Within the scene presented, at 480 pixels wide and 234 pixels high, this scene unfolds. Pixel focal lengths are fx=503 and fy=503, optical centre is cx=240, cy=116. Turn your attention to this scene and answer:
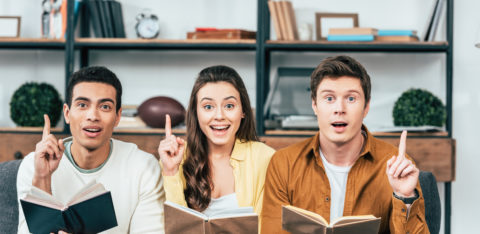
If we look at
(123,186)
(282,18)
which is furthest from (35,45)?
(123,186)

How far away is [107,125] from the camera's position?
68.0 inches

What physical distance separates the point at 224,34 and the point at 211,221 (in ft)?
5.25

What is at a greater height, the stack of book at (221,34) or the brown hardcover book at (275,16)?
the brown hardcover book at (275,16)

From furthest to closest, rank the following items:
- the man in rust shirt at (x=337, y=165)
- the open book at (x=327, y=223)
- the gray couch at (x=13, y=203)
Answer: the gray couch at (x=13, y=203)
the man in rust shirt at (x=337, y=165)
the open book at (x=327, y=223)

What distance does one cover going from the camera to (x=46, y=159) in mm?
1642

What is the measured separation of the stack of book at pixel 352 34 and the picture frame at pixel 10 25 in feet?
5.93

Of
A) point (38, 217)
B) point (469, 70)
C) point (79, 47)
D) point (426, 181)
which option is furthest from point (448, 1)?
point (38, 217)

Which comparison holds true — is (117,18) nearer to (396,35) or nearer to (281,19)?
(281,19)

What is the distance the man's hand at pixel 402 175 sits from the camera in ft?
4.76

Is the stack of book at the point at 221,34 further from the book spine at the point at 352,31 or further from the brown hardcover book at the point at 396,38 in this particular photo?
the brown hardcover book at the point at 396,38

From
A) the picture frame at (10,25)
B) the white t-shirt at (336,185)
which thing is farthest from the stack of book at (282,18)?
the picture frame at (10,25)

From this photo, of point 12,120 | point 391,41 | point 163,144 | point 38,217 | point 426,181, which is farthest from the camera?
point 12,120

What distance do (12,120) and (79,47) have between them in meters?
0.58

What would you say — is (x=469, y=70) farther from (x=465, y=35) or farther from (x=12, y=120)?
(x=12, y=120)
